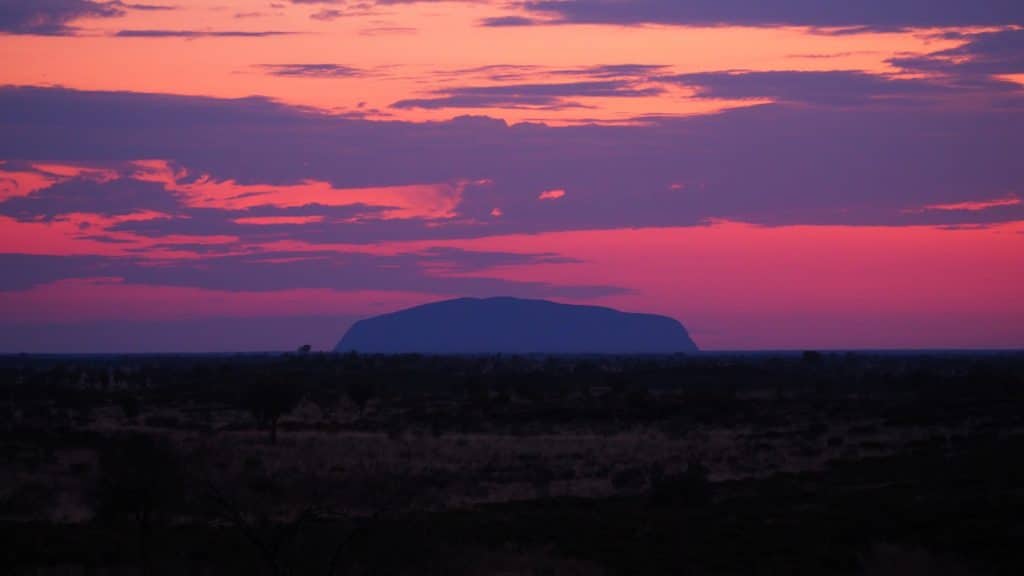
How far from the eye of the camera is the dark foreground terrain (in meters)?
23.0

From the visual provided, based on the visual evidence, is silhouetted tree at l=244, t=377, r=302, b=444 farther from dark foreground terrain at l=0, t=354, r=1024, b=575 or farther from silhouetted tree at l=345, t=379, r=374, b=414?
silhouetted tree at l=345, t=379, r=374, b=414

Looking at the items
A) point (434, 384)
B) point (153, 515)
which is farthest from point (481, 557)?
point (434, 384)

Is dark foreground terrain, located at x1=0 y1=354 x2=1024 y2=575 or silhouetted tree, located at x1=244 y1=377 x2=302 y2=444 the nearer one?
dark foreground terrain, located at x1=0 y1=354 x2=1024 y2=575

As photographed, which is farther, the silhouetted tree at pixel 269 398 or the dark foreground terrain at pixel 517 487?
the silhouetted tree at pixel 269 398

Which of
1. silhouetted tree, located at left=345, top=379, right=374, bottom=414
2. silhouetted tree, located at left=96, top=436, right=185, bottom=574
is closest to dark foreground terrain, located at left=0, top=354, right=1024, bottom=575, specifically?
silhouetted tree, located at left=96, top=436, right=185, bottom=574

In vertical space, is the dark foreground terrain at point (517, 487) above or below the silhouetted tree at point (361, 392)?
below

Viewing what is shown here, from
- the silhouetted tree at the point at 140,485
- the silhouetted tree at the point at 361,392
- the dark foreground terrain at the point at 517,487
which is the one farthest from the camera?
the silhouetted tree at the point at 361,392

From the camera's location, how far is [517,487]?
38844 millimetres

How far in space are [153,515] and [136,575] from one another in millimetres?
7307

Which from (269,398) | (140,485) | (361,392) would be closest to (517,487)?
(140,485)

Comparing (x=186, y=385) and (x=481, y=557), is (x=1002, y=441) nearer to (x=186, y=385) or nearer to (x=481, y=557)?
(x=481, y=557)

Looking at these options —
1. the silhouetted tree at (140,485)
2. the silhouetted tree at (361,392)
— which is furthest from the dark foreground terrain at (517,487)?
the silhouetted tree at (361,392)

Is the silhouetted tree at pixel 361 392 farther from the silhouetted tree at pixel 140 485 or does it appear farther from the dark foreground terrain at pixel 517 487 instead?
the silhouetted tree at pixel 140 485

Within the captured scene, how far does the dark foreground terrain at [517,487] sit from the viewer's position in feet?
75.5
